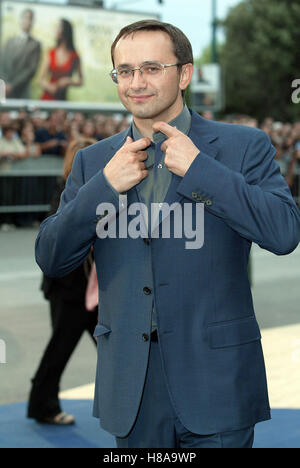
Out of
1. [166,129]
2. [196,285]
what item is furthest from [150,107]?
[196,285]

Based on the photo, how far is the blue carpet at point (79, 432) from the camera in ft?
17.1

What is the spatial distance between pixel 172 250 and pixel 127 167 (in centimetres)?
29

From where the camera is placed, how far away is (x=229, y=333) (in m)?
2.70

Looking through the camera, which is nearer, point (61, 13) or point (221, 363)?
point (221, 363)

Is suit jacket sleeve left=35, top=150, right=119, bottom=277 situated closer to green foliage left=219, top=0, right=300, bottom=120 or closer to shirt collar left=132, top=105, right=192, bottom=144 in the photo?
shirt collar left=132, top=105, right=192, bottom=144

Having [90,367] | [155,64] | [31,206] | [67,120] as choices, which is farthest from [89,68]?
[155,64]

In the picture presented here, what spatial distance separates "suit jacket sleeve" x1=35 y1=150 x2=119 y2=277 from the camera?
2676 mm

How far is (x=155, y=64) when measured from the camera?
8.71 ft

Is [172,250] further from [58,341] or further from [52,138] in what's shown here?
[52,138]

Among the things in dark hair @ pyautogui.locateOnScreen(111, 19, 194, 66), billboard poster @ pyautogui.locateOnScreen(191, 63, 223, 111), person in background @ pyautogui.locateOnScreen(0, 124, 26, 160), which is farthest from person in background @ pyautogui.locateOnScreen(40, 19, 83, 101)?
dark hair @ pyautogui.locateOnScreen(111, 19, 194, 66)

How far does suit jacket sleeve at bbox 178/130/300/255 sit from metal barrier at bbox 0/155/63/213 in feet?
45.7

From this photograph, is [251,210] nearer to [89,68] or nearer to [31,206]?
[31,206]
